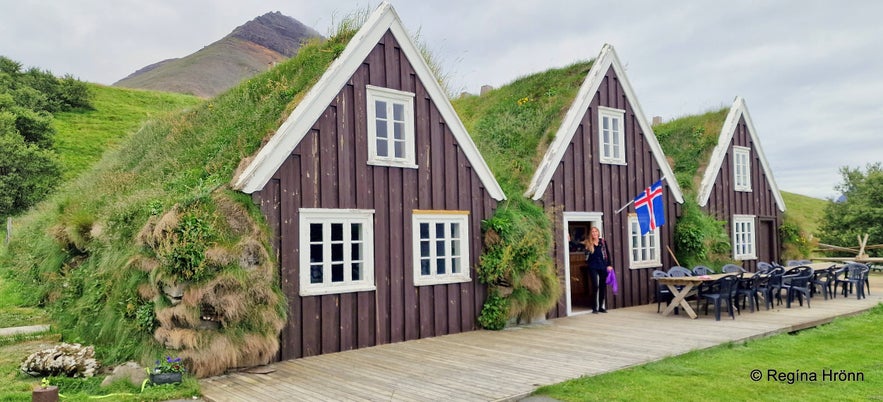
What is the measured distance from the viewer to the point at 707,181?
55.3 ft

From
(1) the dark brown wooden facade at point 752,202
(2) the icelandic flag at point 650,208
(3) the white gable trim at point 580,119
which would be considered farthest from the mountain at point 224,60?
(2) the icelandic flag at point 650,208

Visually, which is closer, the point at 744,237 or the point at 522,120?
the point at 522,120

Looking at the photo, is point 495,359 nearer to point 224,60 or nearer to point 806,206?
point 806,206

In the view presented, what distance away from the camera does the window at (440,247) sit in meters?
10.5

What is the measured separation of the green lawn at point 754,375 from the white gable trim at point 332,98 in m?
4.66

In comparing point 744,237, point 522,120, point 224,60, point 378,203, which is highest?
point 224,60

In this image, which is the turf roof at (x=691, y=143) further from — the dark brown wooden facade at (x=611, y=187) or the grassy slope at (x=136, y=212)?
the grassy slope at (x=136, y=212)

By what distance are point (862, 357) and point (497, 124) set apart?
968 cm

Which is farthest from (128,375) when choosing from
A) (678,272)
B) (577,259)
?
(678,272)

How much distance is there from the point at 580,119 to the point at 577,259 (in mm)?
3152

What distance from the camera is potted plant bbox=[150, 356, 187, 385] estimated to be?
6840 mm

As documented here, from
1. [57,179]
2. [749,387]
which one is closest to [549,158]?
[749,387]

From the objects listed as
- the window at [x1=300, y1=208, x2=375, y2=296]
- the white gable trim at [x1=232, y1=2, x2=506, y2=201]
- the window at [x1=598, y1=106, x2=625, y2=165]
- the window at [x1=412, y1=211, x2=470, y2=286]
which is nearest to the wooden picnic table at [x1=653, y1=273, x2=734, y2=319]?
the window at [x1=598, y1=106, x2=625, y2=165]

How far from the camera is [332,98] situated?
376 inches
